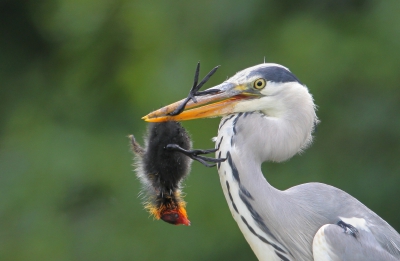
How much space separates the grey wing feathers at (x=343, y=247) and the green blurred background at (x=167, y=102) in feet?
8.39

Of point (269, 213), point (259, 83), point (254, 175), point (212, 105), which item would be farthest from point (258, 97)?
point (269, 213)

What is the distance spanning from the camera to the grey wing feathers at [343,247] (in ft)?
8.54

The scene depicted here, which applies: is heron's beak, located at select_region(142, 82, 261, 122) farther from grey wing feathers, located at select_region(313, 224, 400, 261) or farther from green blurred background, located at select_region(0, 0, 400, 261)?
green blurred background, located at select_region(0, 0, 400, 261)

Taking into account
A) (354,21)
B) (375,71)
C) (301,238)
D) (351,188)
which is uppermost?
(354,21)

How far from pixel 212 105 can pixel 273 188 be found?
0.38m

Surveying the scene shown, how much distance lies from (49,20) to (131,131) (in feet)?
3.79

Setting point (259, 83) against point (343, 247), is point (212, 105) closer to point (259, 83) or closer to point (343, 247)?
point (259, 83)

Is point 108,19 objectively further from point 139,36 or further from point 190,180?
point 190,180

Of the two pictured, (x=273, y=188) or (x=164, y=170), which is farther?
(x=164, y=170)

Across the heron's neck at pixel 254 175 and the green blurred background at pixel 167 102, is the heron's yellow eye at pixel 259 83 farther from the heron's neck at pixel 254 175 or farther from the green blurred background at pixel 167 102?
the green blurred background at pixel 167 102

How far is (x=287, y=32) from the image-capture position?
557 cm

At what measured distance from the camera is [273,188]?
2.75 metres

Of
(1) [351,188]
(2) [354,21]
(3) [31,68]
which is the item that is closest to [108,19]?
(3) [31,68]

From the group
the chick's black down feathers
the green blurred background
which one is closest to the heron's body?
the chick's black down feathers
